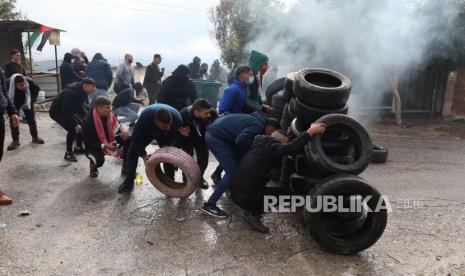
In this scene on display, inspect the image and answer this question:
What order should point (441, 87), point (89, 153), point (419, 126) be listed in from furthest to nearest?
point (441, 87) → point (419, 126) → point (89, 153)

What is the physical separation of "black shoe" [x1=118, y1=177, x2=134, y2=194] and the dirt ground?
0.37 feet

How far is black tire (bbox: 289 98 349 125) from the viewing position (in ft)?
16.3

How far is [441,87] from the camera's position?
13508 millimetres

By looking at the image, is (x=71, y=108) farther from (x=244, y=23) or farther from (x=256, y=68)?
(x=244, y=23)

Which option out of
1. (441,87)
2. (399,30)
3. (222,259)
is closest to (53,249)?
(222,259)

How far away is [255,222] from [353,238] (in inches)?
45.0

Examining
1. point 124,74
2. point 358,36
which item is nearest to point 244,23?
point 358,36

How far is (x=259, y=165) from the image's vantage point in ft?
14.6

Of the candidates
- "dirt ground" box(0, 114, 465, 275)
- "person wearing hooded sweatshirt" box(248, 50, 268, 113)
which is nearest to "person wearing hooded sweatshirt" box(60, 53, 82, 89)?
"dirt ground" box(0, 114, 465, 275)

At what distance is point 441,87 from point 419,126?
219cm

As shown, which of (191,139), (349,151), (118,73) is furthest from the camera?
(118,73)

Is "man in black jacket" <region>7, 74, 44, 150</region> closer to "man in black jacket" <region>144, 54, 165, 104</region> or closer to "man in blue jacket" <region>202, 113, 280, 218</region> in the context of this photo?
"man in black jacket" <region>144, 54, 165, 104</region>

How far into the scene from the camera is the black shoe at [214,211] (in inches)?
199

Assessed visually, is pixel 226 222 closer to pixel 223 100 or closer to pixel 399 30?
pixel 223 100
